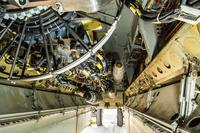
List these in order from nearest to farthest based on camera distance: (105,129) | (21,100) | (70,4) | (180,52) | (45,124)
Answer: (70,4) → (180,52) → (21,100) → (45,124) → (105,129)

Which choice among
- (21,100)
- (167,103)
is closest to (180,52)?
(167,103)

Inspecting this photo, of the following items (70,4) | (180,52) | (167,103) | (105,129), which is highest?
(70,4)

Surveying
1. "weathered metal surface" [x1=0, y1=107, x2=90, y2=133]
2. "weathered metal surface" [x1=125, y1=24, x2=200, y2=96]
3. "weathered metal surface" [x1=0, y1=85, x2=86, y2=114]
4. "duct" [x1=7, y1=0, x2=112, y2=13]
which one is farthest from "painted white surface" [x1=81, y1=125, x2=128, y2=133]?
"duct" [x1=7, y1=0, x2=112, y2=13]

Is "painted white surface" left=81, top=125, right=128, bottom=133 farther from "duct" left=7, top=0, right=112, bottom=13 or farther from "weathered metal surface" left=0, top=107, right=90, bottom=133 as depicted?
"duct" left=7, top=0, right=112, bottom=13

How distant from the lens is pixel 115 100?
5.49 meters

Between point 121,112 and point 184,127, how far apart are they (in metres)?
4.75

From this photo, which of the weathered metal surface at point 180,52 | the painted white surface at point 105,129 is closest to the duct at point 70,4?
the weathered metal surface at point 180,52

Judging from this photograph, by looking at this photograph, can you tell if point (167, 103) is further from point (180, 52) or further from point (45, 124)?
point (45, 124)

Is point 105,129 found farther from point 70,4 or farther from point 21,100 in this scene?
point 70,4

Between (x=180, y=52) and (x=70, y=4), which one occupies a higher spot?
(x=70, y=4)

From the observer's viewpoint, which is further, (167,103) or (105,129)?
(105,129)

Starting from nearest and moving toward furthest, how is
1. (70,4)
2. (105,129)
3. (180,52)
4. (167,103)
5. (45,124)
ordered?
1. (70,4)
2. (180,52)
3. (167,103)
4. (45,124)
5. (105,129)

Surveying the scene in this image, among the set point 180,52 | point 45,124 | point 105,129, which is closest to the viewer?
point 180,52

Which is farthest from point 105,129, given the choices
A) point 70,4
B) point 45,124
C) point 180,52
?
point 70,4
